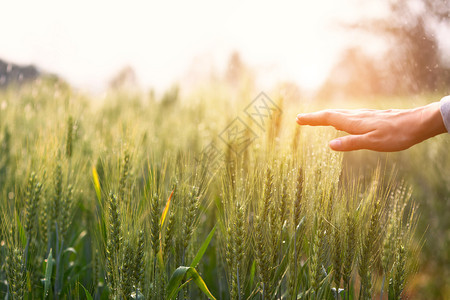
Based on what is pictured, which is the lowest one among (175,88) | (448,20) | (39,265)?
(39,265)

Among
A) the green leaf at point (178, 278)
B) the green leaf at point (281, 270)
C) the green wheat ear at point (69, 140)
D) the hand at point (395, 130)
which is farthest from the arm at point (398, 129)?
the green wheat ear at point (69, 140)

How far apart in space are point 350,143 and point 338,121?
0.43 ft

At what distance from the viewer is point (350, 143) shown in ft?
3.72

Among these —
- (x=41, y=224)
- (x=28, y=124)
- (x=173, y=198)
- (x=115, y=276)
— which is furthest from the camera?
(x=28, y=124)

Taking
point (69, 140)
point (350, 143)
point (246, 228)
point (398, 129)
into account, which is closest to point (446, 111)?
point (398, 129)

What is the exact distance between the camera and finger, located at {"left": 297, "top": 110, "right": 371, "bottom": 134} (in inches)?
47.2

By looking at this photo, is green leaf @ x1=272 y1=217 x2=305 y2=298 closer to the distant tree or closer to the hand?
the hand

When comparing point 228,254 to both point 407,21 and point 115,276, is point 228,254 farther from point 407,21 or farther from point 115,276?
point 407,21

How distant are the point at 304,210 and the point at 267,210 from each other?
0.49 ft

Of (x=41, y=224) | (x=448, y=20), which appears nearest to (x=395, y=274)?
(x=448, y=20)

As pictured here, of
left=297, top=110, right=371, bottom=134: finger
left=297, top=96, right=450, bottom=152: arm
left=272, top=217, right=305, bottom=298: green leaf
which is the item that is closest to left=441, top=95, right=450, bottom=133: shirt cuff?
left=297, top=96, right=450, bottom=152: arm

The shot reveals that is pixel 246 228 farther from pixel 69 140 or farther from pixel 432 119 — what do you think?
pixel 69 140

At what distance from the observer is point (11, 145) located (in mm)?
2662

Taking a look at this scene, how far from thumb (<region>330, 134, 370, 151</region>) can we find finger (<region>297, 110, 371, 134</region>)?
0.06 m
